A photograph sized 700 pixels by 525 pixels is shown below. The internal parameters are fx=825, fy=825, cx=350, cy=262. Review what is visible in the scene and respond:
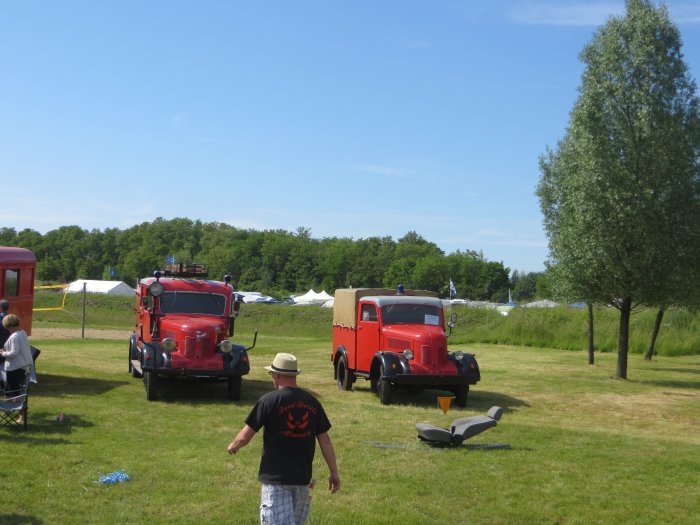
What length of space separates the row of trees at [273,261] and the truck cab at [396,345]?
83269 mm

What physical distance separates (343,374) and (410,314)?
2.44 meters

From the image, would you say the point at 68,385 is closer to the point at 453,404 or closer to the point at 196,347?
the point at 196,347

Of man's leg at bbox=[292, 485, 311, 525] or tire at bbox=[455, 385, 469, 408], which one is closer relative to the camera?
man's leg at bbox=[292, 485, 311, 525]

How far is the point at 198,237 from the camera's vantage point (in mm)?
147875

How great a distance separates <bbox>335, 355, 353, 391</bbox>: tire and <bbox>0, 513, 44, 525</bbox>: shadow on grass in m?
10.6

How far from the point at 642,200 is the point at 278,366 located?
1757cm

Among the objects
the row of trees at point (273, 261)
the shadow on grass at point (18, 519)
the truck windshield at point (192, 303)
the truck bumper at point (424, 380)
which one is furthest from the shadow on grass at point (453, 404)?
the row of trees at point (273, 261)

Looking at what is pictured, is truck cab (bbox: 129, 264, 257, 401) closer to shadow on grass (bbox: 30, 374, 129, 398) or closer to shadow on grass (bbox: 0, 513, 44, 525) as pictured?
shadow on grass (bbox: 30, 374, 129, 398)

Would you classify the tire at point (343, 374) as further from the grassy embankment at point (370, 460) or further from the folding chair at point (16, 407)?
the folding chair at point (16, 407)

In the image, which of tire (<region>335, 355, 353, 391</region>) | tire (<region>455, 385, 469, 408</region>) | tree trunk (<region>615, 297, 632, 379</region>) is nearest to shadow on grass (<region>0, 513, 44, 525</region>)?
tire (<region>455, 385, 469, 408</region>)

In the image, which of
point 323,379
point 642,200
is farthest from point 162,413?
point 642,200

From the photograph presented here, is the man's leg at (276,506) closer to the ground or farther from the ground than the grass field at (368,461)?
farther from the ground

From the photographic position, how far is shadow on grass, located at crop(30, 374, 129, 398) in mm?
15125

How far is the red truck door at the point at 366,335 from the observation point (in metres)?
16.4
